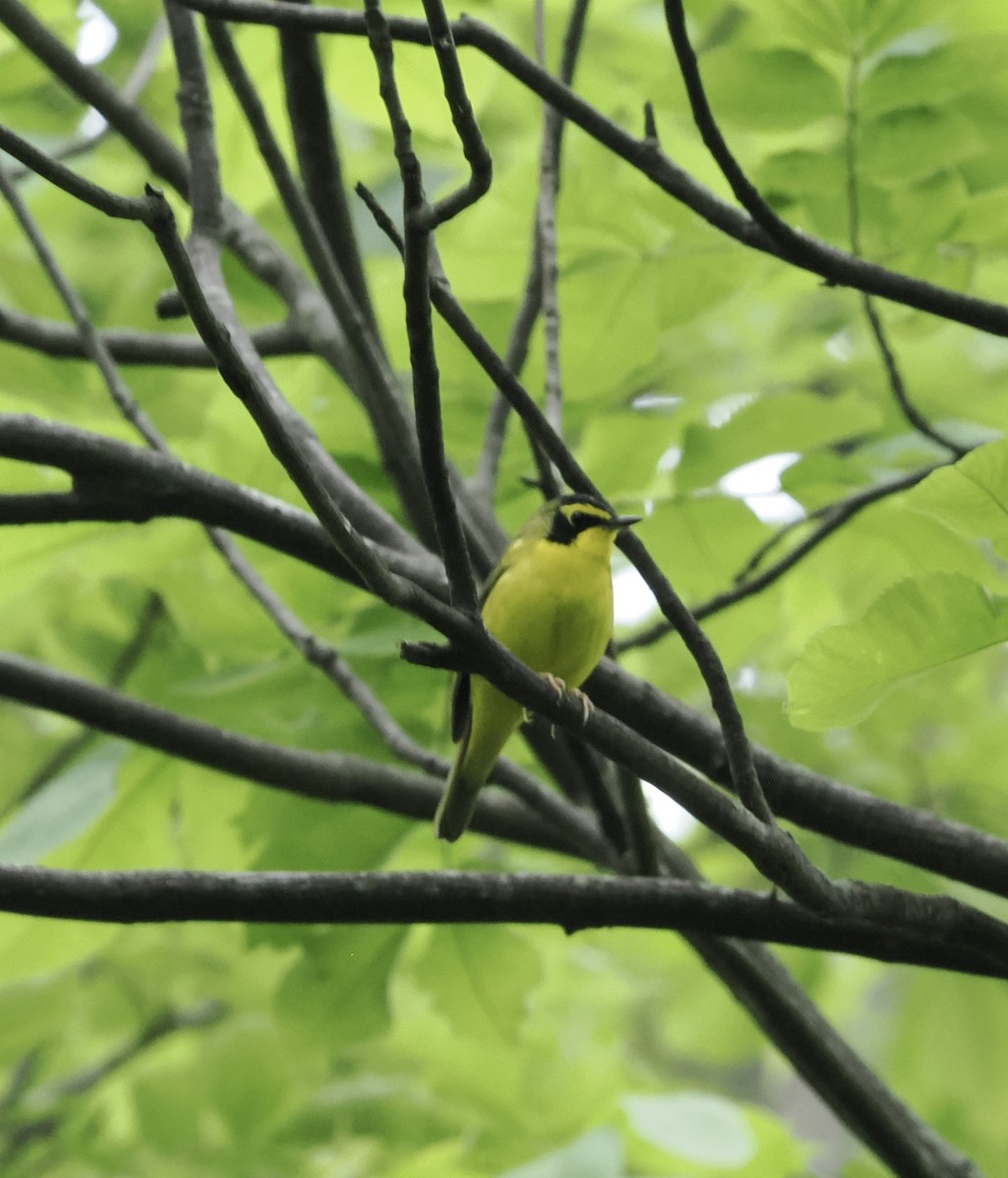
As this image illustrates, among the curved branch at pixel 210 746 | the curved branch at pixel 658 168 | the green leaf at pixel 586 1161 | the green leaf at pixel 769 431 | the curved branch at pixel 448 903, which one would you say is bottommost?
the green leaf at pixel 586 1161

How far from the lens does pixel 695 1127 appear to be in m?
3.04

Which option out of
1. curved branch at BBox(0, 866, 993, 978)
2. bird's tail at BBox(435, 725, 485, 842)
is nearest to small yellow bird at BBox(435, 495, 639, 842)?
bird's tail at BBox(435, 725, 485, 842)

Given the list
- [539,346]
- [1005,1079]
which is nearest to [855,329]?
[539,346]

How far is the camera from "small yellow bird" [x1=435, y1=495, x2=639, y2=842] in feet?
9.80

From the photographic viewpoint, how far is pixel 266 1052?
4828 millimetres

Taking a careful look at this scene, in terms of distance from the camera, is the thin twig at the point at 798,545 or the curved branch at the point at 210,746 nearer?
the curved branch at the point at 210,746

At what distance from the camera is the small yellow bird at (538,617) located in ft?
9.80

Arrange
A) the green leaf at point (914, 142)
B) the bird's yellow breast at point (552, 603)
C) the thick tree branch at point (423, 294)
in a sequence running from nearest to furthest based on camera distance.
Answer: the thick tree branch at point (423, 294), the green leaf at point (914, 142), the bird's yellow breast at point (552, 603)

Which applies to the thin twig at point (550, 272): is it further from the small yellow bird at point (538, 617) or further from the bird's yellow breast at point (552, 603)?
the bird's yellow breast at point (552, 603)

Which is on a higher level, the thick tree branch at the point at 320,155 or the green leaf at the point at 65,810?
the thick tree branch at the point at 320,155

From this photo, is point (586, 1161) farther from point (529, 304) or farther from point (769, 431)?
point (529, 304)

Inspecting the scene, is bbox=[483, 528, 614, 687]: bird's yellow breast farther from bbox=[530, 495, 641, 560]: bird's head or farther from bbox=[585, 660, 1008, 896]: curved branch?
bbox=[585, 660, 1008, 896]: curved branch

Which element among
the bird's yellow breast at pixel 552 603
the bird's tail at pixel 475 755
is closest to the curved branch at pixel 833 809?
the bird's tail at pixel 475 755

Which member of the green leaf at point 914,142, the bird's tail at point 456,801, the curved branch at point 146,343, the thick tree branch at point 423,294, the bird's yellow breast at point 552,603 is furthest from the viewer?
the curved branch at point 146,343
